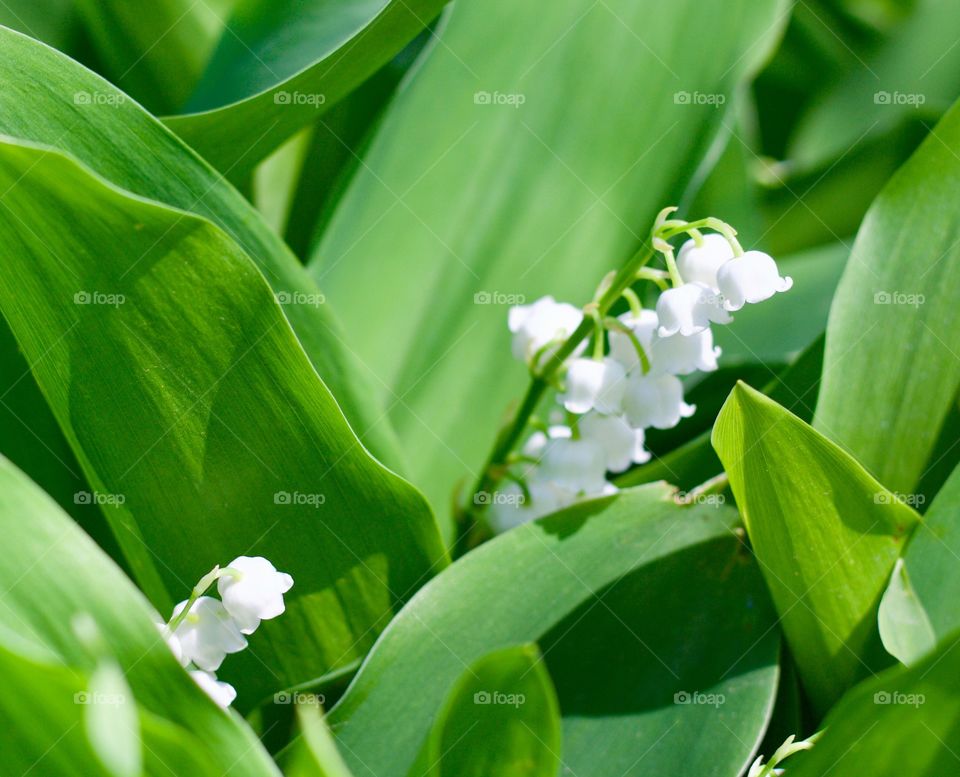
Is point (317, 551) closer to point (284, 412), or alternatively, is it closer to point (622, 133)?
point (284, 412)

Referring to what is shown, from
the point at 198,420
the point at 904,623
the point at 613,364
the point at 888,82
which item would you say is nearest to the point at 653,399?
the point at 613,364

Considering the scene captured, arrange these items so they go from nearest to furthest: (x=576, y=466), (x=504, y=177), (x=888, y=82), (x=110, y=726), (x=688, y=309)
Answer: (x=110, y=726) < (x=688, y=309) < (x=576, y=466) < (x=504, y=177) < (x=888, y=82)

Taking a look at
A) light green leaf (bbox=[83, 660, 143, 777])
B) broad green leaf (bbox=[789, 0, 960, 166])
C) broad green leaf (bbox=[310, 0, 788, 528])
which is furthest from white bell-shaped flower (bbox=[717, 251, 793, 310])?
broad green leaf (bbox=[789, 0, 960, 166])

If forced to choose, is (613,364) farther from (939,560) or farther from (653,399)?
(939,560)

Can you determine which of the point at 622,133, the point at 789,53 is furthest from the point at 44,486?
the point at 789,53

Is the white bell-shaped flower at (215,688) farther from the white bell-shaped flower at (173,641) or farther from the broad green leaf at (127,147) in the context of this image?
the broad green leaf at (127,147)

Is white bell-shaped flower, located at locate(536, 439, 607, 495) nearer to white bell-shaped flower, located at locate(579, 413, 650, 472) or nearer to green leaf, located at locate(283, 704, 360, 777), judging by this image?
white bell-shaped flower, located at locate(579, 413, 650, 472)
